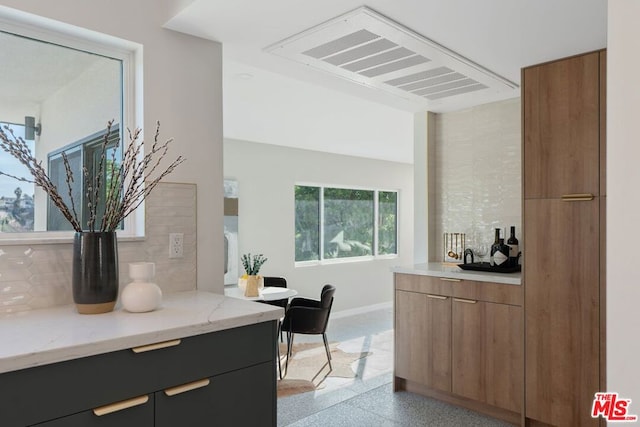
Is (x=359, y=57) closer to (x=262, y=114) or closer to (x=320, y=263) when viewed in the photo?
(x=262, y=114)

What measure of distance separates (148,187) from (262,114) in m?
2.57

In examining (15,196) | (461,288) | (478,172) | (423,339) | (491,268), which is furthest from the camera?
(478,172)

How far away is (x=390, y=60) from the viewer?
2605 millimetres

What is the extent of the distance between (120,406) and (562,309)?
7.73 ft

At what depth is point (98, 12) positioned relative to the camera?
198 cm

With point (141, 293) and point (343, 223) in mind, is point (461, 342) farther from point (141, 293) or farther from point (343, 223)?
point (343, 223)

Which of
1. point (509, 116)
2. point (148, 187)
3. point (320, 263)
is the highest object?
point (509, 116)

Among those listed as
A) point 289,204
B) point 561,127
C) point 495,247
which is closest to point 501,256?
point 495,247

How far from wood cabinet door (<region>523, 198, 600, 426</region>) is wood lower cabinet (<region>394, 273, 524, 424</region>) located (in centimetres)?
11

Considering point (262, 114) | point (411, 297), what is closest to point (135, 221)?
point (411, 297)

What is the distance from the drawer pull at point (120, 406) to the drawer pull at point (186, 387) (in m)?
0.08

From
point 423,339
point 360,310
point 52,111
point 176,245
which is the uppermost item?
point 52,111

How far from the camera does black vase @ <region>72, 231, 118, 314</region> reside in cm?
166
